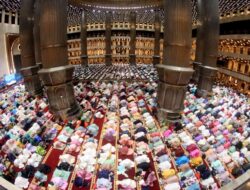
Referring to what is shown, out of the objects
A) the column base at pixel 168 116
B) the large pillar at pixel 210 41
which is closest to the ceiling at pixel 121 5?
the large pillar at pixel 210 41

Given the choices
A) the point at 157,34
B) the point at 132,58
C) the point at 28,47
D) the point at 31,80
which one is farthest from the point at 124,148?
the point at 157,34

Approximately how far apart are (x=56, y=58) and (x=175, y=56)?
4.28 m

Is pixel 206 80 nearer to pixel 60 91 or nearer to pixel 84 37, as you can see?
pixel 60 91

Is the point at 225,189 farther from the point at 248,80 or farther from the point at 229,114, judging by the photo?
the point at 248,80

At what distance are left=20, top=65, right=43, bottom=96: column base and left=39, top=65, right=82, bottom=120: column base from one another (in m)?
4.98

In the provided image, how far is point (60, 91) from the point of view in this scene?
870cm

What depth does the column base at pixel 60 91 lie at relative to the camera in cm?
820

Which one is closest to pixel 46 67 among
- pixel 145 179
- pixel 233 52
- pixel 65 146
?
pixel 65 146

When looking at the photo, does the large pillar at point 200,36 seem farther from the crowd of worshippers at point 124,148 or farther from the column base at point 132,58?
the column base at point 132,58

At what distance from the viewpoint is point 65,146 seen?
7.48 metres

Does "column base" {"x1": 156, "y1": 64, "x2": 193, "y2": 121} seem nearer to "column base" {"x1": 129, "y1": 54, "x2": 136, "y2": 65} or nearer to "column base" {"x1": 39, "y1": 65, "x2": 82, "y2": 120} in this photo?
"column base" {"x1": 39, "y1": 65, "x2": 82, "y2": 120}

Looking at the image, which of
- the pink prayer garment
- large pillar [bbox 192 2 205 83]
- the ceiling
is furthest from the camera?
the ceiling

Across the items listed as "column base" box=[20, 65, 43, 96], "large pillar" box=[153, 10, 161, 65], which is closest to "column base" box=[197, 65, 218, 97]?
"column base" box=[20, 65, 43, 96]

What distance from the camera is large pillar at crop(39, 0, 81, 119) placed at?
779 cm
